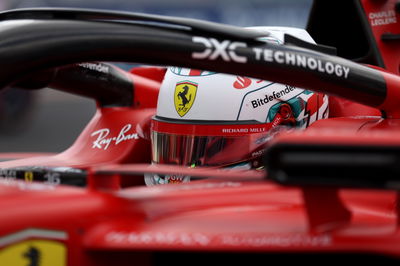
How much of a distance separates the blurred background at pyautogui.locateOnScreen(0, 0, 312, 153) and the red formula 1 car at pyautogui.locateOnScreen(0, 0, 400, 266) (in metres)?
6.88

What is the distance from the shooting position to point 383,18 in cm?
305

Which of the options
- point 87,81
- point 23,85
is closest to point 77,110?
point 87,81

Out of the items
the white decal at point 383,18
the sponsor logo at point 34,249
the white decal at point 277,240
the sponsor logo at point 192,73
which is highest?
the white decal at point 383,18

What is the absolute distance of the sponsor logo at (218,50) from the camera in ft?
5.48

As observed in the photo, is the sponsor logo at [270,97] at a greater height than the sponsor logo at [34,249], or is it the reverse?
the sponsor logo at [270,97]

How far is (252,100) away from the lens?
239cm

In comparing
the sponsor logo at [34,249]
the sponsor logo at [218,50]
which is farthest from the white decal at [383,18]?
the sponsor logo at [34,249]

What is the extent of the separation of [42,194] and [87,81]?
1.40 meters

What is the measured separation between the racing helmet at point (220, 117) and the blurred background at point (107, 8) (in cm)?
628

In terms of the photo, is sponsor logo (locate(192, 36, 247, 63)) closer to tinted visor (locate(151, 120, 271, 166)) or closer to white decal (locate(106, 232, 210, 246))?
white decal (locate(106, 232, 210, 246))

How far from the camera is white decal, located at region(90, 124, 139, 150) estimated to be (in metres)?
2.81

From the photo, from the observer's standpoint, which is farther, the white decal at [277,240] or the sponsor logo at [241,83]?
the sponsor logo at [241,83]

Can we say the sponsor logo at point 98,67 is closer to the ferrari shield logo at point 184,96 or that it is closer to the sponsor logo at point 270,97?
the ferrari shield logo at point 184,96

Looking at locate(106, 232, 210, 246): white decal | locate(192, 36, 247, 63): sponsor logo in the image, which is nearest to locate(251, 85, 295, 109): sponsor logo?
locate(192, 36, 247, 63): sponsor logo
